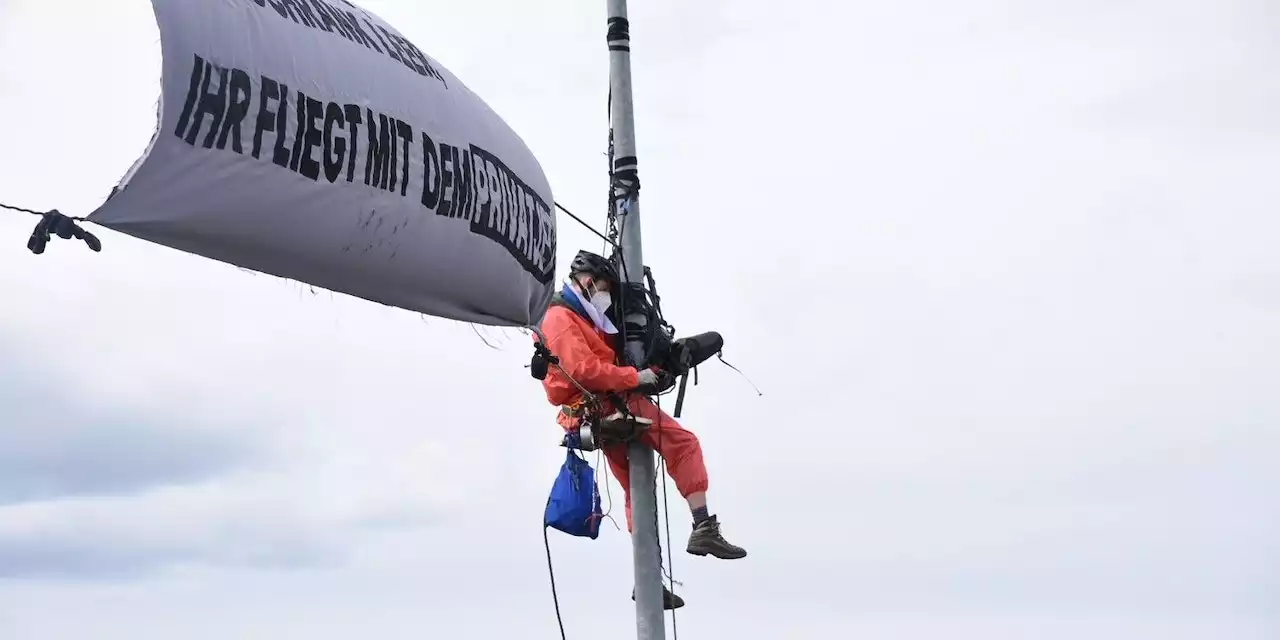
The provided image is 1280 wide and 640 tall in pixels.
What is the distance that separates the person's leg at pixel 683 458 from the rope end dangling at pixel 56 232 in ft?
14.7

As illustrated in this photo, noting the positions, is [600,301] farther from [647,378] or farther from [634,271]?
[647,378]

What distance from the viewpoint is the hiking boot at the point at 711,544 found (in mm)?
8984

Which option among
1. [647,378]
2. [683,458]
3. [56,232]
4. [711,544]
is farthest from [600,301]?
[56,232]

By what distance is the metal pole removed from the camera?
29.0ft

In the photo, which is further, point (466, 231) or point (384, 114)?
point (466, 231)

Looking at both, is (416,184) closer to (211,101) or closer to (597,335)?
(211,101)

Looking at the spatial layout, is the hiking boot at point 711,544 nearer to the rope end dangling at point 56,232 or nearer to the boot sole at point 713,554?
the boot sole at point 713,554

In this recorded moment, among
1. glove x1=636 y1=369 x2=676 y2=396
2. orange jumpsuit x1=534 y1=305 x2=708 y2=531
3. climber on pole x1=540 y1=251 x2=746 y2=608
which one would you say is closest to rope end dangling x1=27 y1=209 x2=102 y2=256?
orange jumpsuit x1=534 y1=305 x2=708 y2=531

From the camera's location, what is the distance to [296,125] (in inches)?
234

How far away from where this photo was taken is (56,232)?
496cm

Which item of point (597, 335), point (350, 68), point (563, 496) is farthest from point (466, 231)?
point (563, 496)

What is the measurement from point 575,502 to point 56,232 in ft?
15.3

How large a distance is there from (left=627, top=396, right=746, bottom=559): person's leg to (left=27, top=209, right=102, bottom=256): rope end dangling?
448 cm

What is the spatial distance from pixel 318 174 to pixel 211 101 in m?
0.65
